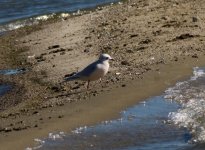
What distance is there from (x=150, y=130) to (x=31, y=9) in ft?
57.8

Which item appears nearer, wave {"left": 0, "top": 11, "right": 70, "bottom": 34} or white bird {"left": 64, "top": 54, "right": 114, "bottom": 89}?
white bird {"left": 64, "top": 54, "right": 114, "bottom": 89}

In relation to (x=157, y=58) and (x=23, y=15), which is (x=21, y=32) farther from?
(x=157, y=58)

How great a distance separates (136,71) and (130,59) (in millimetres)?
1137

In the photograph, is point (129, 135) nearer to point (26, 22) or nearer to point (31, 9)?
point (26, 22)

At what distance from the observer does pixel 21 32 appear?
22.2 m

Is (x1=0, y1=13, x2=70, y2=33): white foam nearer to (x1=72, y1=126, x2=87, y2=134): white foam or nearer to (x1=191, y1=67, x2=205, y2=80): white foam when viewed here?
(x1=191, y1=67, x2=205, y2=80): white foam

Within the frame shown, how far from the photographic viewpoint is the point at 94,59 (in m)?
14.7

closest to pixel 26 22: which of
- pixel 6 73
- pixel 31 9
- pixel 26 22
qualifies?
pixel 26 22

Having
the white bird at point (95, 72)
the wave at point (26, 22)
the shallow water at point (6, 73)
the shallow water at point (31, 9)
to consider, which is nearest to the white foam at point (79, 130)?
the white bird at point (95, 72)

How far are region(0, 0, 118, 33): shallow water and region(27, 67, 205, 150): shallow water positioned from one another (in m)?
13.7

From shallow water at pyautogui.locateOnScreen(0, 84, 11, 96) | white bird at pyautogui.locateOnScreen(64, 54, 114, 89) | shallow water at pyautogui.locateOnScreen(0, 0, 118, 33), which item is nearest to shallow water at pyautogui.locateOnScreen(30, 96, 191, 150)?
white bird at pyautogui.locateOnScreen(64, 54, 114, 89)

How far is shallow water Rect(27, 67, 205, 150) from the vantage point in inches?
349

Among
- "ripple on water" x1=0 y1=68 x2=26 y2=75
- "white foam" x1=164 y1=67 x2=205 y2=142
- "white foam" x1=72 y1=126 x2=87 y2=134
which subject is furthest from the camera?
"ripple on water" x1=0 y1=68 x2=26 y2=75

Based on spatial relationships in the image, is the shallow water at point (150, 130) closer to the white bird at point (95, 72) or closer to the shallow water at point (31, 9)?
the white bird at point (95, 72)
